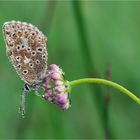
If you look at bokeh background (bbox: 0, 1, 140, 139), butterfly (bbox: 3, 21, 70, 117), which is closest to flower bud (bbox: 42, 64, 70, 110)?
butterfly (bbox: 3, 21, 70, 117)

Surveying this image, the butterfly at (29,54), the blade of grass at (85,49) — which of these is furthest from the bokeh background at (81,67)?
the butterfly at (29,54)

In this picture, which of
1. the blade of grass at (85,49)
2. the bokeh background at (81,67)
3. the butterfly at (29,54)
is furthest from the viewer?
the bokeh background at (81,67)

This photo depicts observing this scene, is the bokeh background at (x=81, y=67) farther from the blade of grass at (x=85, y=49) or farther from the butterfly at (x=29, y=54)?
the butterfly at (x=29, y=54)

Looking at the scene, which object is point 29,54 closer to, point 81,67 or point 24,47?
point 24,47

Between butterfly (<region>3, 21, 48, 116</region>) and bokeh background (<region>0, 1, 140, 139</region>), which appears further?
bokeh background (<region>0, 1, 140, 139</region>)

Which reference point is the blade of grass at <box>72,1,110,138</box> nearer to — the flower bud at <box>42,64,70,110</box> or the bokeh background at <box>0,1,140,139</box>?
the bokeh background at <box>0,1,140,139</box>

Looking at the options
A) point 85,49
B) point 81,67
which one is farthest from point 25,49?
point 81,67
